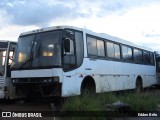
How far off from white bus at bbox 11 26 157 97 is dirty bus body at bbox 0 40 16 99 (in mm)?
Answer: 642

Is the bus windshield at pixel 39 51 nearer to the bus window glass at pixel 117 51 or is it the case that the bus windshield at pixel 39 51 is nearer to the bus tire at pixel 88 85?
the bus tire at pixel 88 85

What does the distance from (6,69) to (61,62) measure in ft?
10.3

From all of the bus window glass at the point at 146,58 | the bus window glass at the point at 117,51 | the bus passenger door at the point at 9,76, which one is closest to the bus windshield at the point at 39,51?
the bus passenger door at the point at 9,76

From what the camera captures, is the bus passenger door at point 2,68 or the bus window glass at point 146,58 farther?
the bus window glass at point 146,58

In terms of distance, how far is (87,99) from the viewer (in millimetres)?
10852

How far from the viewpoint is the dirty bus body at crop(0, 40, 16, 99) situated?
1425 centimetres

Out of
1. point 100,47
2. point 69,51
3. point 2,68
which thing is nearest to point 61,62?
point 69,51

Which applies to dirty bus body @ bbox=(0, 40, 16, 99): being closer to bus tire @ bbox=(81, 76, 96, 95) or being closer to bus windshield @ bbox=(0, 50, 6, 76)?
bus windshield @ bbox=(0, 50, 6, 76)

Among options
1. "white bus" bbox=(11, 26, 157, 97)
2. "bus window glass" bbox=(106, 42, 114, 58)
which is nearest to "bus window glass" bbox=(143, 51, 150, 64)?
"bus window glass" bbox=(106, 42, 114, 58)

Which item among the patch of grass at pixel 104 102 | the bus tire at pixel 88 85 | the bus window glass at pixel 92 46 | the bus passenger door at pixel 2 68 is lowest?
the patch of grass at pixel 104 102

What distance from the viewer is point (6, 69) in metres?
14.5

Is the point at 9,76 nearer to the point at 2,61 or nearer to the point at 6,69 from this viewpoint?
the point at 6,69

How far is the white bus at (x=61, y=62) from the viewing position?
1262 cm

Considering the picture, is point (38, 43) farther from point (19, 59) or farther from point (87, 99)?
point (87, 99)
